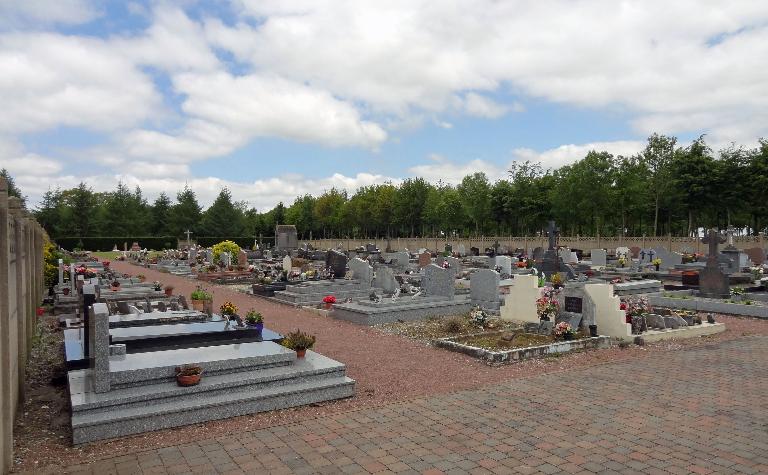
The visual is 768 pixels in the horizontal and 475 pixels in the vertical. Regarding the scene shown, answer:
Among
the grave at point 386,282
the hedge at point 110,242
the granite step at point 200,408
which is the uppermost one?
the hedge at point 110,242

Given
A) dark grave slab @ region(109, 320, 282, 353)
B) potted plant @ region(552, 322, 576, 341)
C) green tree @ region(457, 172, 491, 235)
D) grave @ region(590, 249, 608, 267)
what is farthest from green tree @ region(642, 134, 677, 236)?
dark grave slab @ region(109, 320, 282, 353)

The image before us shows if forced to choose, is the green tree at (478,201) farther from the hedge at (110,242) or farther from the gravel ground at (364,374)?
the gravel ground at (364,374)

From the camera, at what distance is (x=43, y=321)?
1548cm

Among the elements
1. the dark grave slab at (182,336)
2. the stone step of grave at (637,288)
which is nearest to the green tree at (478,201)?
the stone step of grave at (637,288)

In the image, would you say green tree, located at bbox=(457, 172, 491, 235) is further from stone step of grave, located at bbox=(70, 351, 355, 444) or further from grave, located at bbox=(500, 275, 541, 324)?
stone step of grave, located at bbox=(70, 351, 355, 444)

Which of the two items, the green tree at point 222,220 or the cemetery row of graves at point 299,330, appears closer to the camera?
the cemetery row of graves at point 299,330

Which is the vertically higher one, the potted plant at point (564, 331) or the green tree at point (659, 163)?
the green tree at point (659, 163)

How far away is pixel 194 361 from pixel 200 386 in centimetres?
66

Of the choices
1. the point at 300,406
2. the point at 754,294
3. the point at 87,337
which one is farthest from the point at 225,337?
the point at 754,294

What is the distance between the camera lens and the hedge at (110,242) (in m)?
68.8

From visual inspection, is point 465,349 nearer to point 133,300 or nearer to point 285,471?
point 285,471

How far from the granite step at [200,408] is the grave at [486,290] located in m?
9.60

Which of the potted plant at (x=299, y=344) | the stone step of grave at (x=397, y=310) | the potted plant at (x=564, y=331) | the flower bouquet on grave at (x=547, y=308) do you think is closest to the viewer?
the potted plant at (x=299, y=344)

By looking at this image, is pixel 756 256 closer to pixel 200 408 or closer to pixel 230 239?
pixel 200 408
